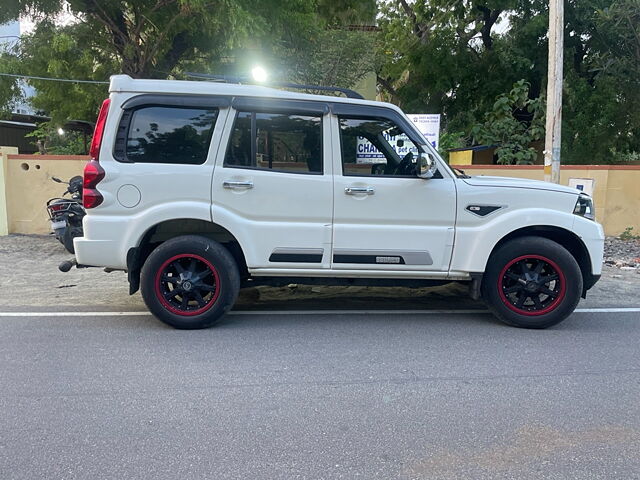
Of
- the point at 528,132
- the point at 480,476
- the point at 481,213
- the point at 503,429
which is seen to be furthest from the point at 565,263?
the point at 528,132

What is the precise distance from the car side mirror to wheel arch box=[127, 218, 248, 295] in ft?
6.15

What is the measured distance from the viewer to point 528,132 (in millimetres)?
14953

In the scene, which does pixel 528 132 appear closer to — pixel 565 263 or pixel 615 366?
pixel 565 263

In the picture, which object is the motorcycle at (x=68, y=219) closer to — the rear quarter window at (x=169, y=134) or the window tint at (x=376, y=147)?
the rear quarter window at (x=169, y=134)

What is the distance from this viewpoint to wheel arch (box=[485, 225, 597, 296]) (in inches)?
201

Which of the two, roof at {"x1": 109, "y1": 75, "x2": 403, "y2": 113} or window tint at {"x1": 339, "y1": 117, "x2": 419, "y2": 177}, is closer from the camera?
roof at {"x1": 109, "y1": 75, "x2": 403, "y2": 113}

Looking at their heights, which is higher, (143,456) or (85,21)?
(85,21)

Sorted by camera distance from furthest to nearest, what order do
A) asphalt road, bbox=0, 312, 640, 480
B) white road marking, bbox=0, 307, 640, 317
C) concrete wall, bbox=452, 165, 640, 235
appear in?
1. concrete wall, bbox=452, 165, 640, 235
2. white road marking, bbox=0, 307, 640, 317
3. asphalt road, bbox=0, 312, 640, 480

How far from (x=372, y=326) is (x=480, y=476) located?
8.15ft

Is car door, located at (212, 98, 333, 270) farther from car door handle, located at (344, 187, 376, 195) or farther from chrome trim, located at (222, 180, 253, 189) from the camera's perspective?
car door handle, located at (344, 187, 376, 195)

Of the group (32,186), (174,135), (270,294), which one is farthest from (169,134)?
(32,186)

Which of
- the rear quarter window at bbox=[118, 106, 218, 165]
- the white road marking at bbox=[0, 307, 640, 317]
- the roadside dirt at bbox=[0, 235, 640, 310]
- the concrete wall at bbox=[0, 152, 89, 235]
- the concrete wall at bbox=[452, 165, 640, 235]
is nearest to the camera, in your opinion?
the rear quarter window at bbox=[118, 106, 218, 165]

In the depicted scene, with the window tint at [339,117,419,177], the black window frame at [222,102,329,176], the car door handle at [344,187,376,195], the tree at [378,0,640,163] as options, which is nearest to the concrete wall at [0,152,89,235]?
the black window frame at [222,102,329,176]

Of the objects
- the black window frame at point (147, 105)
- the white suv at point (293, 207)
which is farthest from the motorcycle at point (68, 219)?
the black window frame at point (147, 105)
